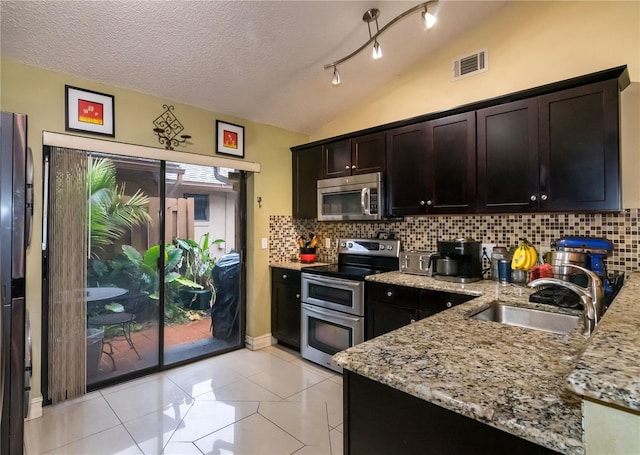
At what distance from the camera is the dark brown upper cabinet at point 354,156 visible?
3.06 meters

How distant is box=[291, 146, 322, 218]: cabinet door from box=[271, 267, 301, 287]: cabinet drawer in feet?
2.18

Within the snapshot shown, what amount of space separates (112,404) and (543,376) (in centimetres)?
281

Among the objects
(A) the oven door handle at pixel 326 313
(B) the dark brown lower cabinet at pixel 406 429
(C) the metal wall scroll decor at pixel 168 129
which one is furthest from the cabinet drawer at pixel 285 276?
(B) the dark brown lower cabinet at pixel 406 429

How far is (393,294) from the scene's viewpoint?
8.42 ft

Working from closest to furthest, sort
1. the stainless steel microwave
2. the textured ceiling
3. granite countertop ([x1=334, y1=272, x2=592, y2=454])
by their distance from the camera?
1. granite countertop ([x1=334, y1=272, x2=592, y2=454])
2. the textured ceiling
3. the stainless steel microwave

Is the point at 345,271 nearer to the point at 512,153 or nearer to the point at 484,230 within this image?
the point at 484,230

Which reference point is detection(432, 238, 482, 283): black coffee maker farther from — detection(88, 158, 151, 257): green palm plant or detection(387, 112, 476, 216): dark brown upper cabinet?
detection(88, 158, 151, 257): green palm plant

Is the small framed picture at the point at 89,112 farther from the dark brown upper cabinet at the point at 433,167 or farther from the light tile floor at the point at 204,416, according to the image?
the dark brown upper cabinet at the point at 433,167

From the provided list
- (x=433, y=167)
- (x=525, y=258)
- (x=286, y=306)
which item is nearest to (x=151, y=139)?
(x=286, y=306)

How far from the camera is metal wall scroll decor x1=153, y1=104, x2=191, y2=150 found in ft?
9.50

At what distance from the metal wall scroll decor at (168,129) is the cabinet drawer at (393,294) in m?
2.13

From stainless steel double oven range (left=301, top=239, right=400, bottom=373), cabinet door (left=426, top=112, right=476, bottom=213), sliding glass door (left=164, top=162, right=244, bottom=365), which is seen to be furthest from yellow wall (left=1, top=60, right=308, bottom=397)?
cabinet door (left=426, top=112, right=476, bottom=213)

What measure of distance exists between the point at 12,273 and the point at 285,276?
7.73 feet

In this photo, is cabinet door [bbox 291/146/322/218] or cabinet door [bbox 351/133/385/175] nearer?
cabinet door [bbox 351/133/385/175]
